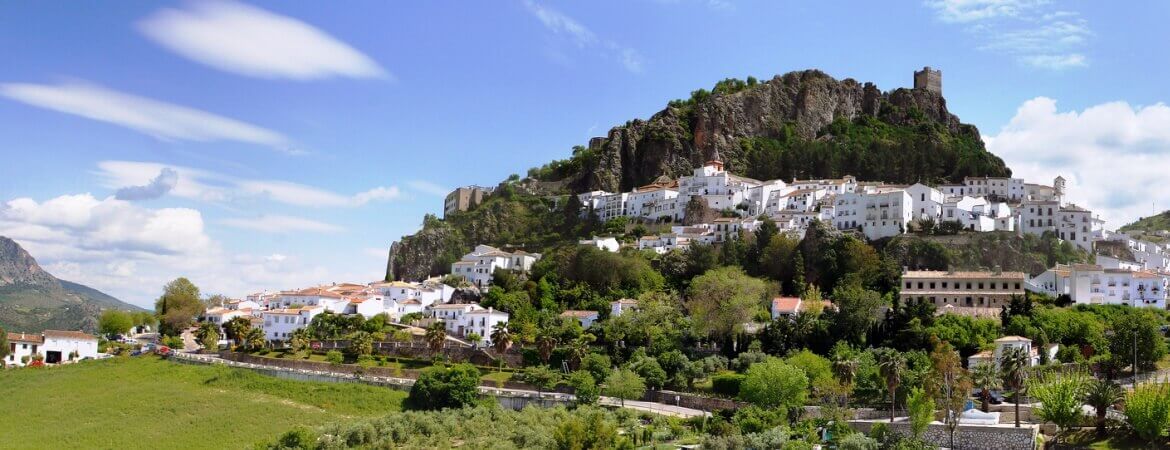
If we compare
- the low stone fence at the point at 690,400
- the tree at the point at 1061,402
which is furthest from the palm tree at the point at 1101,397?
the low stone fence at the point at 690,400

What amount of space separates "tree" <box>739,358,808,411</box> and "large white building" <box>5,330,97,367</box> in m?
59.0

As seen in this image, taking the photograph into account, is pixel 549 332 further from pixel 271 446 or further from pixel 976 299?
pixel 976 299

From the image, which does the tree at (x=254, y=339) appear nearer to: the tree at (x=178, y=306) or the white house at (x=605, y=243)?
the tree at (x=178, y=306)

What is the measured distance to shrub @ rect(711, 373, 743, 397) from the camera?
63.5 m

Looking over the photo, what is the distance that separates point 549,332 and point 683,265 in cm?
2218

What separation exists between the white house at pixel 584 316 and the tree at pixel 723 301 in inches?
323

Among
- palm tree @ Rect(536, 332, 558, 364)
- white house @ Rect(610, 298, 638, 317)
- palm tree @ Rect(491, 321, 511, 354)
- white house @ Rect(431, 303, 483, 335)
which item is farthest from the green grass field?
white house @ Rect(610, 298, 638, 317)

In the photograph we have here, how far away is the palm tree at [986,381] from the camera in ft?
174

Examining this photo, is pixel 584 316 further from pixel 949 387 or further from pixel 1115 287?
pixel 1115 287

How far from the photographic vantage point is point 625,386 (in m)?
→ 62.3

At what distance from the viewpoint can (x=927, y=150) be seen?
4695 inches

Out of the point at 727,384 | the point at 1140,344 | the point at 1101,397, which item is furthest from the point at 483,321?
the point at 1101,397

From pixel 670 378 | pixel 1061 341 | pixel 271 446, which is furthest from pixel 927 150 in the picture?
pixel 271 446

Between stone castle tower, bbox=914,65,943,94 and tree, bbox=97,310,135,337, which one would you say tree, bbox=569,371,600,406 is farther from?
stone castle tower, bbox=914,65,943,94
